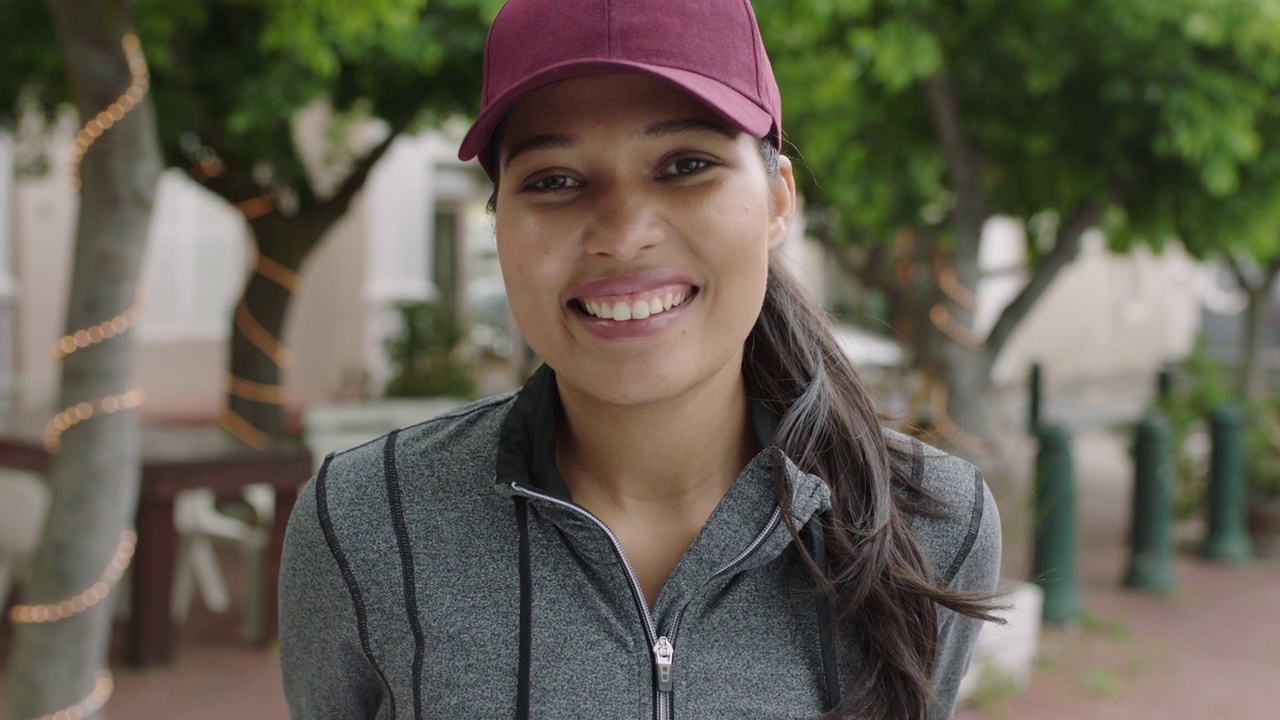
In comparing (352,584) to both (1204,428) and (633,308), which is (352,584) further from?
(1204,428)

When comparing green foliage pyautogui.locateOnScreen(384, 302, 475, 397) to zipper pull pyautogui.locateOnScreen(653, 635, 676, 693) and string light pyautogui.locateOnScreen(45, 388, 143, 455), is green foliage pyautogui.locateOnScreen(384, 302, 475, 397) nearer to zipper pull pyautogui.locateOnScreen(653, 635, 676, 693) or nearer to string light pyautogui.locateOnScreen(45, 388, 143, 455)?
string light pyautogui.locateOnScreen(45, 388, 143, 455)

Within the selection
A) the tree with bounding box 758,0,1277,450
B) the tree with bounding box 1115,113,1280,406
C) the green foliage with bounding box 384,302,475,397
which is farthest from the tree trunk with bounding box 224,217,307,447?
the tree with bounding box 1115,113,1280,406

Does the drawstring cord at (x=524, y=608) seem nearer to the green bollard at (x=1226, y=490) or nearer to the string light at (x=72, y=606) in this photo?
the string light at (x=72, y=606)

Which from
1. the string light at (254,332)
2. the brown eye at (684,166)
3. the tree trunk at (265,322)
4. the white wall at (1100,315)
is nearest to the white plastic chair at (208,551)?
the tree trunk at (265,322)

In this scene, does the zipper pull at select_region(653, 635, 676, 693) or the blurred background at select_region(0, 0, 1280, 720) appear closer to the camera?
the zipper pull at select_region(653, 635, 676, 693)

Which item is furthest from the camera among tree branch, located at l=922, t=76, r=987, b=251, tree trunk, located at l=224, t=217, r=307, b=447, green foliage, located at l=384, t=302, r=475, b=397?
green foliage, located at l=384, t=302, r=475, b=397

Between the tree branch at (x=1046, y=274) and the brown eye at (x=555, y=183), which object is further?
the tree branch at (x=1046, y=274)

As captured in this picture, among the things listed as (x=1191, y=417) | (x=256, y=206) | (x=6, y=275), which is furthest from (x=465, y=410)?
(x=6, y=275)

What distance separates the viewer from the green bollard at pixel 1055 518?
22.8ft

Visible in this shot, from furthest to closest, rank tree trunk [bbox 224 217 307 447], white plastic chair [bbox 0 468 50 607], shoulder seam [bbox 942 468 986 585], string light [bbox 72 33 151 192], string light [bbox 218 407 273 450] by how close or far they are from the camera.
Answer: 1. tree trunk [bbox 224 217 307 447]
2. string light [bbox 218 407 273 450]
3. white plastic chair [bbox 0 468 50 607]
4. string light [bbox 72 33 151 192]
5. shoulder seam [bbox 942 468 986 585]

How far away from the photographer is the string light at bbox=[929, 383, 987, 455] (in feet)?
21.2

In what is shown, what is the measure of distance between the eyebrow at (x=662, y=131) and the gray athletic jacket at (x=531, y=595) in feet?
1.30

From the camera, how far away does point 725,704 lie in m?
1.51

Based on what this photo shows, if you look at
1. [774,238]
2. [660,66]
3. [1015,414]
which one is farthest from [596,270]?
[1015,414]
